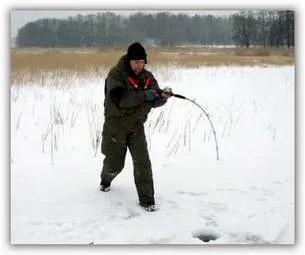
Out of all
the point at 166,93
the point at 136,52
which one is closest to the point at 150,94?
the point at 166,93

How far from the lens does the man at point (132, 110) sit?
167 inches

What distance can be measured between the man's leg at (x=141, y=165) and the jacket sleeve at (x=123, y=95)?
332 millimetres

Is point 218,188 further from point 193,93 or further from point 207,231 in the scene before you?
point 193,93

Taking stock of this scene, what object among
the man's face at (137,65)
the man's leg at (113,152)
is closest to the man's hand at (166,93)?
the man's face at (137,65)

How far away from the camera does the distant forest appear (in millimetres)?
5219

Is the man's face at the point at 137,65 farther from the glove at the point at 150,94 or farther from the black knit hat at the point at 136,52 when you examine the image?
the glove at the point at 150,94

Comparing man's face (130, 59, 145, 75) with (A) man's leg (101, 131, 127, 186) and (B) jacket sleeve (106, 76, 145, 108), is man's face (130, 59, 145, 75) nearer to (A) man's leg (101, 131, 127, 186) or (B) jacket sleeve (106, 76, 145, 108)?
(B) jacket sleeve (106, 76, 145, 108)

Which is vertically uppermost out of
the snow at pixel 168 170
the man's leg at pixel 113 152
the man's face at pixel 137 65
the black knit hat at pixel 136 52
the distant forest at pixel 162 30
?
the distant forest at pixel 162 30

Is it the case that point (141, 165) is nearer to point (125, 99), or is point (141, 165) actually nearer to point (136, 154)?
point (136, 154)

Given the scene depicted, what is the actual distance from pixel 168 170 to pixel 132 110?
4.69 feet

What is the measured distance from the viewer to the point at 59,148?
246 inches

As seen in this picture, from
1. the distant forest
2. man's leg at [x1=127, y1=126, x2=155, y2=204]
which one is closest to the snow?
man's leg at [x1=127, y1=126, x2=155, y2=204]

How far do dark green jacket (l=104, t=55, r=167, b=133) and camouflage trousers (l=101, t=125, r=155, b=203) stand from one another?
0.27 ft

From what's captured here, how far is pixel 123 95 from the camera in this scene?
14.1 ft
